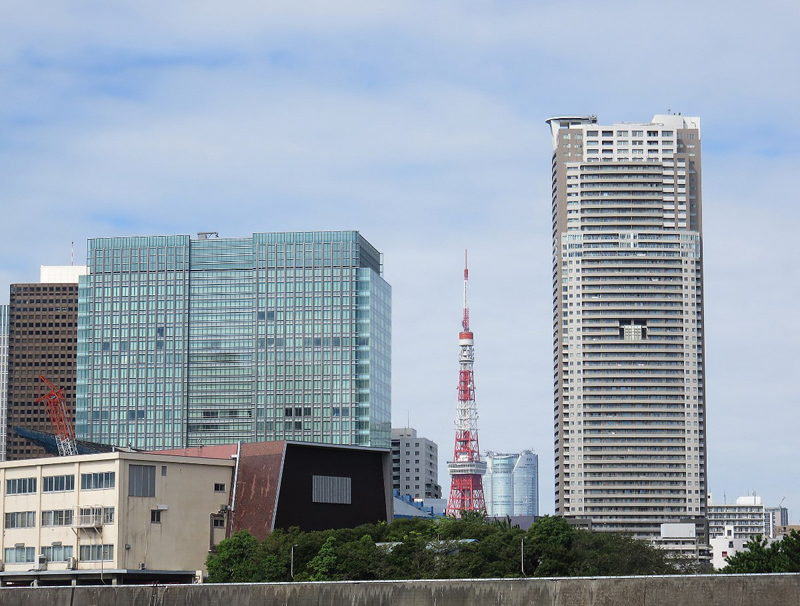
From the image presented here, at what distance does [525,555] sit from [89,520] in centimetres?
3448

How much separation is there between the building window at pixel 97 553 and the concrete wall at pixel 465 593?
1172 centimetres

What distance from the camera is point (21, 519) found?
10569 cm

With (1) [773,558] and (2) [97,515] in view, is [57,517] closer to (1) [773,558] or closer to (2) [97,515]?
(2) [97,515]

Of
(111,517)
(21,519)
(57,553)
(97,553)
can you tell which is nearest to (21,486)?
(21,519)

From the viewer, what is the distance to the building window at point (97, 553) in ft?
325

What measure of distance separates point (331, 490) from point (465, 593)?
138 ft

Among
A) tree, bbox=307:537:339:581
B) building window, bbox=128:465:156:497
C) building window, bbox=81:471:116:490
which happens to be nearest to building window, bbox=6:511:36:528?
building window, bbox=81:471:116:490

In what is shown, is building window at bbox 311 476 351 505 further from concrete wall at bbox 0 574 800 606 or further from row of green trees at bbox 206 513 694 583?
concrete wall at bbox 0 574 800 606

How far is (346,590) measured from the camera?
72.6 meters

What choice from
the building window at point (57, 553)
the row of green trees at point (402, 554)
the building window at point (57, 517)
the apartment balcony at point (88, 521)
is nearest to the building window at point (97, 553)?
the building window at point (57, 553)

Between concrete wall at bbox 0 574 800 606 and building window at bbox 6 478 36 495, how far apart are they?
60.4ft

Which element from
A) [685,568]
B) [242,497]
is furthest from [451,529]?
[685,568]

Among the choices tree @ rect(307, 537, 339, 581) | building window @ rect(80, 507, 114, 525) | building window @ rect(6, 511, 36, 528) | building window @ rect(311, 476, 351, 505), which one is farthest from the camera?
building window @ rect(311, 476, 351, 505)

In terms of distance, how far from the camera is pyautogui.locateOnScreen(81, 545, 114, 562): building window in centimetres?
9897
